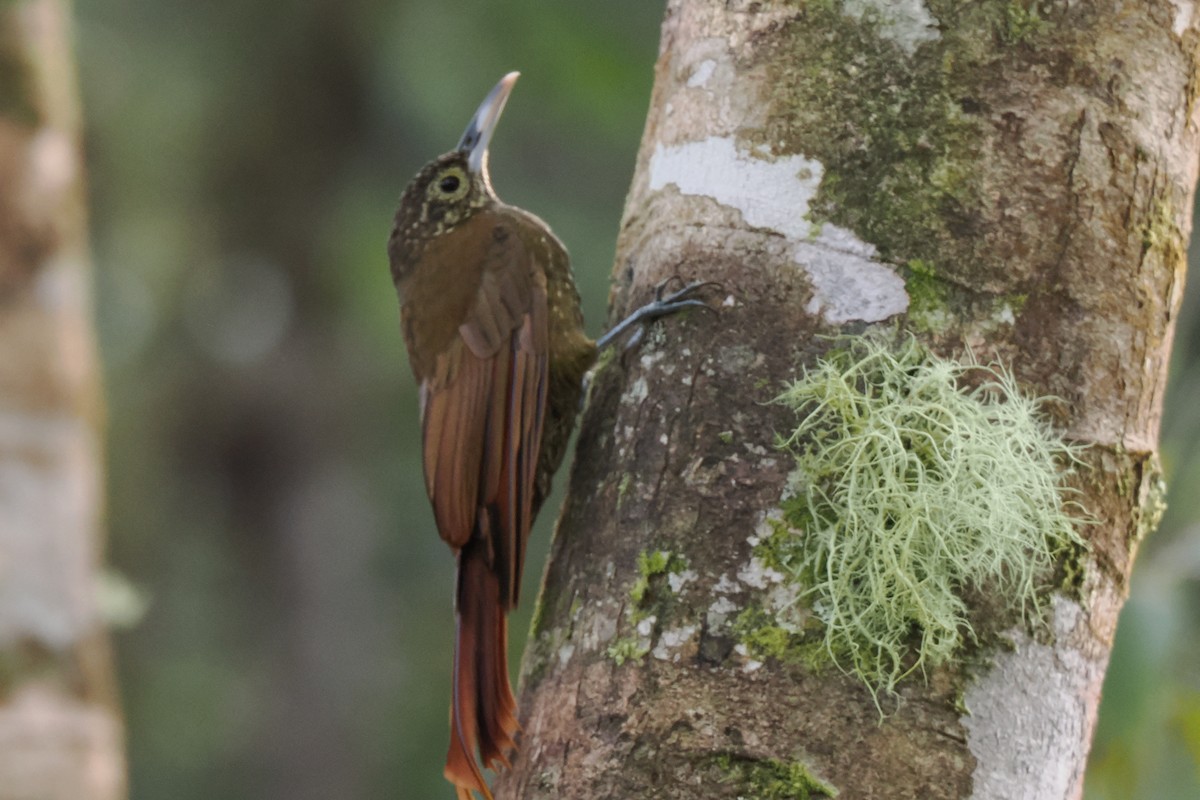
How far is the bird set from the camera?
2043mm

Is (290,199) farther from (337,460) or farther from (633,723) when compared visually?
(633,723)

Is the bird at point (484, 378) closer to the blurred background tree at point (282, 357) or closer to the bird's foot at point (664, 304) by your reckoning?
the bird's foot at point (664, 304)

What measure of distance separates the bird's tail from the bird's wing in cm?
3

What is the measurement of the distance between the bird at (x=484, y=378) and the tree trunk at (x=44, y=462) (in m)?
0.51

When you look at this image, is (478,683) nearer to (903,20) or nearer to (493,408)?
(493,408)

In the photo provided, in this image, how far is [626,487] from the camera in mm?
1911

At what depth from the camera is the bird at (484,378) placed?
204 cm

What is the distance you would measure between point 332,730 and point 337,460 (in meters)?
1.41

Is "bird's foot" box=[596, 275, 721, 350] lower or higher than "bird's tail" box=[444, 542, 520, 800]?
higher

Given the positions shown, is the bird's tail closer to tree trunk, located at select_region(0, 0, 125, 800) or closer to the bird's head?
tree trunk, located at select_region(0, 0, 125, 800)

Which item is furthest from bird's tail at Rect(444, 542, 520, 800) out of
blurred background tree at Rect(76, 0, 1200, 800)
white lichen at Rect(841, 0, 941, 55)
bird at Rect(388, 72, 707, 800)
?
blurred background tree at Rect(76, 0, 1200, 800)

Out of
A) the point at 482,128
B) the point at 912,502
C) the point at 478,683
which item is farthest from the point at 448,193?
the point at 912,502

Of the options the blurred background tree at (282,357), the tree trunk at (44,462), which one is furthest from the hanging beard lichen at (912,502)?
the blurred background tree at (282,357)

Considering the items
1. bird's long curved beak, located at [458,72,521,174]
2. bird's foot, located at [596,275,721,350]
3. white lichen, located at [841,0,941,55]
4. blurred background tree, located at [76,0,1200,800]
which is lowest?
blurred background tree, located at [76,0,1200,800]
